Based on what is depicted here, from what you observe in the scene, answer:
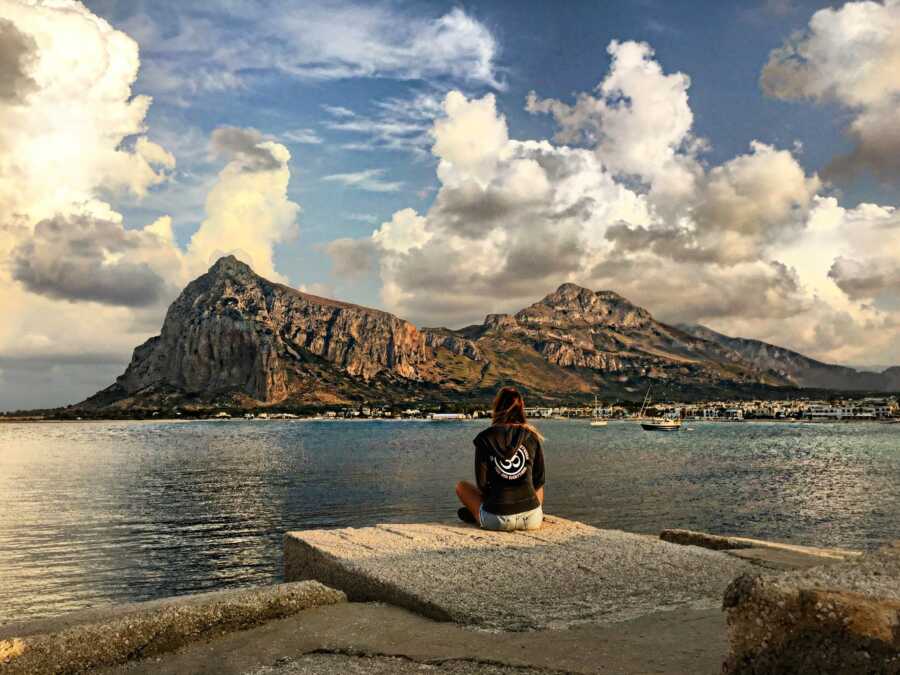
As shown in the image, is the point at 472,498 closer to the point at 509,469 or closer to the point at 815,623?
the point at 509,469

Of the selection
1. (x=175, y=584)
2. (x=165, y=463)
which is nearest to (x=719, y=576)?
(x=175, y=584)

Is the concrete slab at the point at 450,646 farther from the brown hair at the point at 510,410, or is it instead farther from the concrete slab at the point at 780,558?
the brown hair at the point at 510,410

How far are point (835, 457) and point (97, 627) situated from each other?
9786 centimetres

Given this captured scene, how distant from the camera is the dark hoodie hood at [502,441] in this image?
1388cm

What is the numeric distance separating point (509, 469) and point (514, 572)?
309cm

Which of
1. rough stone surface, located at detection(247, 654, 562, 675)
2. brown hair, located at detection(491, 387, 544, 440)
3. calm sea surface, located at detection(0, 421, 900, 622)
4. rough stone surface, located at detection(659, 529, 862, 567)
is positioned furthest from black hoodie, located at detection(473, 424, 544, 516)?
calm sea surface, located at detection(0, 421, 900, 622)

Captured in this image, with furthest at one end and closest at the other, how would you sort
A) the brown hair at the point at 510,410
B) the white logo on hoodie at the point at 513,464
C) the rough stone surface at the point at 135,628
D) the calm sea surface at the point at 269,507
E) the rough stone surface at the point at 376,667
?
the calm sea surface at the point at 269,507
the brown hair at the point at 510,410
the white logo on hoodie at the point at 513,464
the rough stone surface at the point at 135,628
the rough stone surface at the point at 376,667

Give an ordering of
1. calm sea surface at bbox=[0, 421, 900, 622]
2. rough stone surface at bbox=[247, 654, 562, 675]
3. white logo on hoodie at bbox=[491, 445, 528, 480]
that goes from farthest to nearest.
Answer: calm sea surface at bbox=[0, 421, 900, 622] < white logo on hoodie at bbox=[491, 445, 528, 480] < rough stone surface at bbox=[247, 654, 562, 675]

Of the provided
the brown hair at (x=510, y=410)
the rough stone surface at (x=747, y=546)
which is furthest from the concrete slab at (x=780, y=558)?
the brown hair at (x=510, y=410)

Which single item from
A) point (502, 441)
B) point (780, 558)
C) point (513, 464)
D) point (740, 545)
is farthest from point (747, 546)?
point (502, 441)

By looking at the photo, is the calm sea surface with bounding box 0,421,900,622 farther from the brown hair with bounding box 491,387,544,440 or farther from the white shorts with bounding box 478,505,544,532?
the brown hair with bounding box 491,387,544,440

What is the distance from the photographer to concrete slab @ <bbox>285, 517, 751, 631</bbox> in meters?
9.65

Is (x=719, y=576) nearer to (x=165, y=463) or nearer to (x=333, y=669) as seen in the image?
(x=333, y=669)

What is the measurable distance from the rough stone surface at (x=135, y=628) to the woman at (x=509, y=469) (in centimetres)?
472
